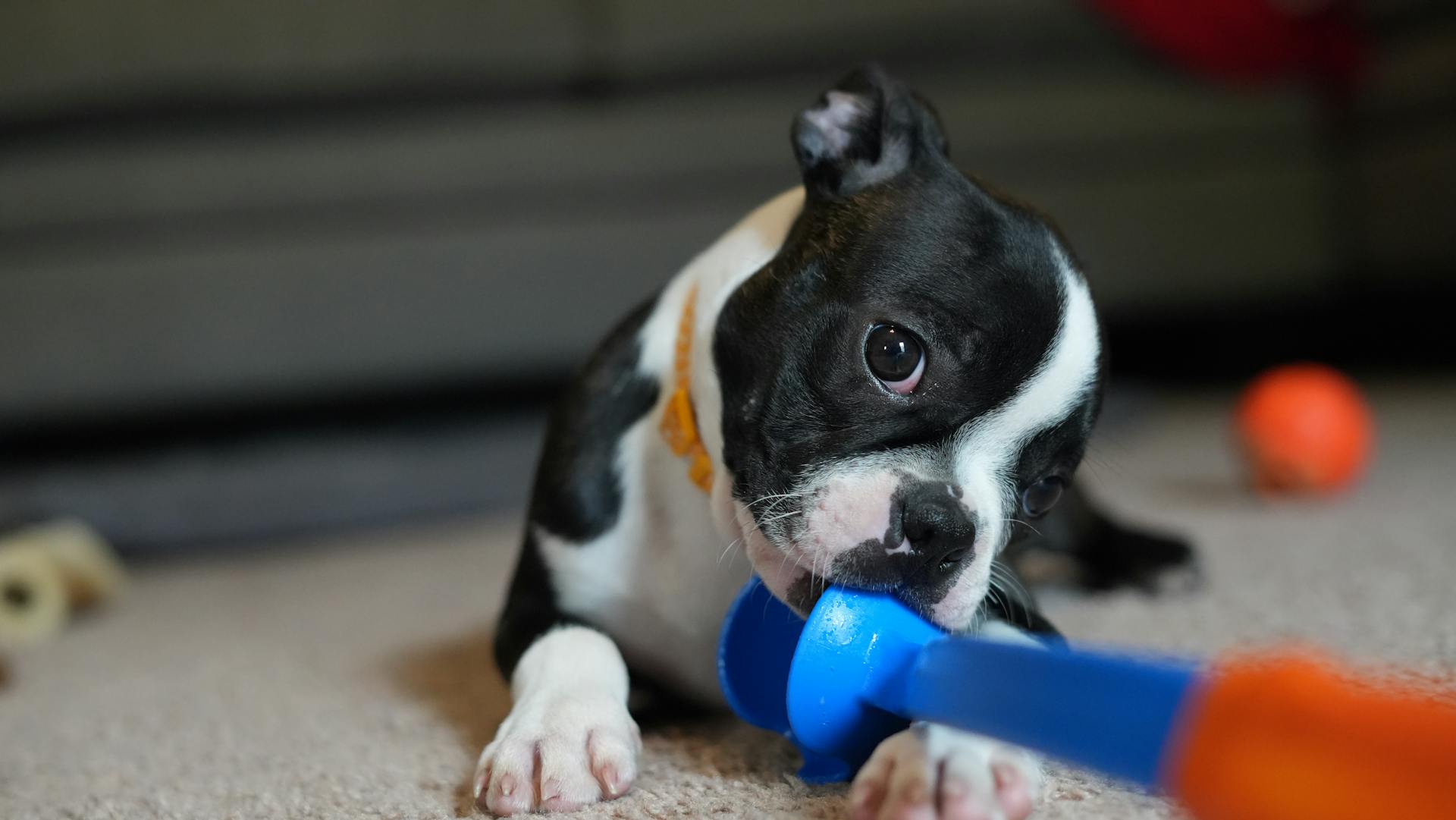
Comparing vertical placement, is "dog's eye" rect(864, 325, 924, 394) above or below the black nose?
above

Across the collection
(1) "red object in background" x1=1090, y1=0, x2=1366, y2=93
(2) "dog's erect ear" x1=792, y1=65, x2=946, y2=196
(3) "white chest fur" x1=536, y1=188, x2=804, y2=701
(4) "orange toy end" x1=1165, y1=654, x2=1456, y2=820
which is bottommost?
(3) "white chest fur" x1=536, y1=188, x2=804, y2=701

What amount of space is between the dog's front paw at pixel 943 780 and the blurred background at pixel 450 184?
2074 mm

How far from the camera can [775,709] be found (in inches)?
43.2

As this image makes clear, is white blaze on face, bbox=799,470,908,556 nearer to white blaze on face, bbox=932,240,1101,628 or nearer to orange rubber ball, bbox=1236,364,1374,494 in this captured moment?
white blaze on face, bbox=932,240,1101,628

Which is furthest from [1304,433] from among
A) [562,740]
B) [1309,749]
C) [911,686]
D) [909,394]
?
[1309,749]

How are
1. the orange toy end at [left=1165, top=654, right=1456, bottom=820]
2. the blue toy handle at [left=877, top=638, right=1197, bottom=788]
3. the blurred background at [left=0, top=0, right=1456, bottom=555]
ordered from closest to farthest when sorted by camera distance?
1. the orange toy end at [left=1165, top=654, right=1456, bottom=820]
2. the blue toy handle at [left=877, top=638, right=1197, bottom=788]
3. the blurred background at [left=0, top=0, right=1456, bottom=555]

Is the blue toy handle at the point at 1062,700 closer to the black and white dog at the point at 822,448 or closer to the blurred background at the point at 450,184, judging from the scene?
the black and white dog at the point at 822,448

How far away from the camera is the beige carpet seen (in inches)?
43.6

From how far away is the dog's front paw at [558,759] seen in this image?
1.01 meters

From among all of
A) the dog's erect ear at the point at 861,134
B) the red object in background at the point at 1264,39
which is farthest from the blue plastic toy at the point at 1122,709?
the red object in background at the point at 1264,39

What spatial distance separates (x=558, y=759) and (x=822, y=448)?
0.33m

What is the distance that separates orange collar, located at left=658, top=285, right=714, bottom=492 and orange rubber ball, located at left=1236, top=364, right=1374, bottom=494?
4.58 feet

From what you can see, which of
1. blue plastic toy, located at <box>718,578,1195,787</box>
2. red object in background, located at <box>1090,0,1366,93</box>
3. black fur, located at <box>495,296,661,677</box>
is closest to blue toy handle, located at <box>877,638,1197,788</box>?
blue plastic toy, located at <box>718,578,1195,787</box>

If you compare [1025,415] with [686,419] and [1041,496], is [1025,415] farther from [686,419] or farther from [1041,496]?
[686,419]
